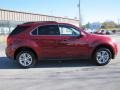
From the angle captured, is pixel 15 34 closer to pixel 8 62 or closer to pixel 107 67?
pixel 8 62

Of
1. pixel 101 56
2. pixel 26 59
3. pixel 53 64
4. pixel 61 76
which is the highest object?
pixel 101 56

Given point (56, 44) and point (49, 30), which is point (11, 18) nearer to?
point (49, 30)

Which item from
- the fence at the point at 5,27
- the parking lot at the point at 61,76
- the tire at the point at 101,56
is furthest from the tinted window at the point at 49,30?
the fence at the point at 5,27

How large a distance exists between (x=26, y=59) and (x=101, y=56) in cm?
282

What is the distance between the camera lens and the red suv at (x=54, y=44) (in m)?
11.6

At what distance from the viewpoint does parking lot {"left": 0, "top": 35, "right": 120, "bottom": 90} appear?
8.18 metres

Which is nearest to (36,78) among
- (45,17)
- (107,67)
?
(107,67)

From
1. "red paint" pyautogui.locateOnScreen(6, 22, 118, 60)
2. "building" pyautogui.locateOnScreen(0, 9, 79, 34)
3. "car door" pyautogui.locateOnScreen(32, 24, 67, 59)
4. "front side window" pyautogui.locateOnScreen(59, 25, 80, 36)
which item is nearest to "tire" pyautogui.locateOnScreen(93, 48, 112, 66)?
"red paint" pyautogui.locateOnScreen(6, 22, 118, 60)

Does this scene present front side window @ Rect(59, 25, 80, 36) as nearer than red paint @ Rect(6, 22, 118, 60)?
No

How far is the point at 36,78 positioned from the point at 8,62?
162 inches

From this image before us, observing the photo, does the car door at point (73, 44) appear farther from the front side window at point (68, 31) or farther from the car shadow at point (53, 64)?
the car shadow at point (53, 64)

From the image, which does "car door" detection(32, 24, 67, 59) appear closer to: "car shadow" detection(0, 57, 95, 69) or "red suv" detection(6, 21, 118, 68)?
"red suv" detection(6, 21, 118, 68)

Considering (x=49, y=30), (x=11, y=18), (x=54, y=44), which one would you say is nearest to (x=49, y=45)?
(x=54, y=44)

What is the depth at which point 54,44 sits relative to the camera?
460 inches
